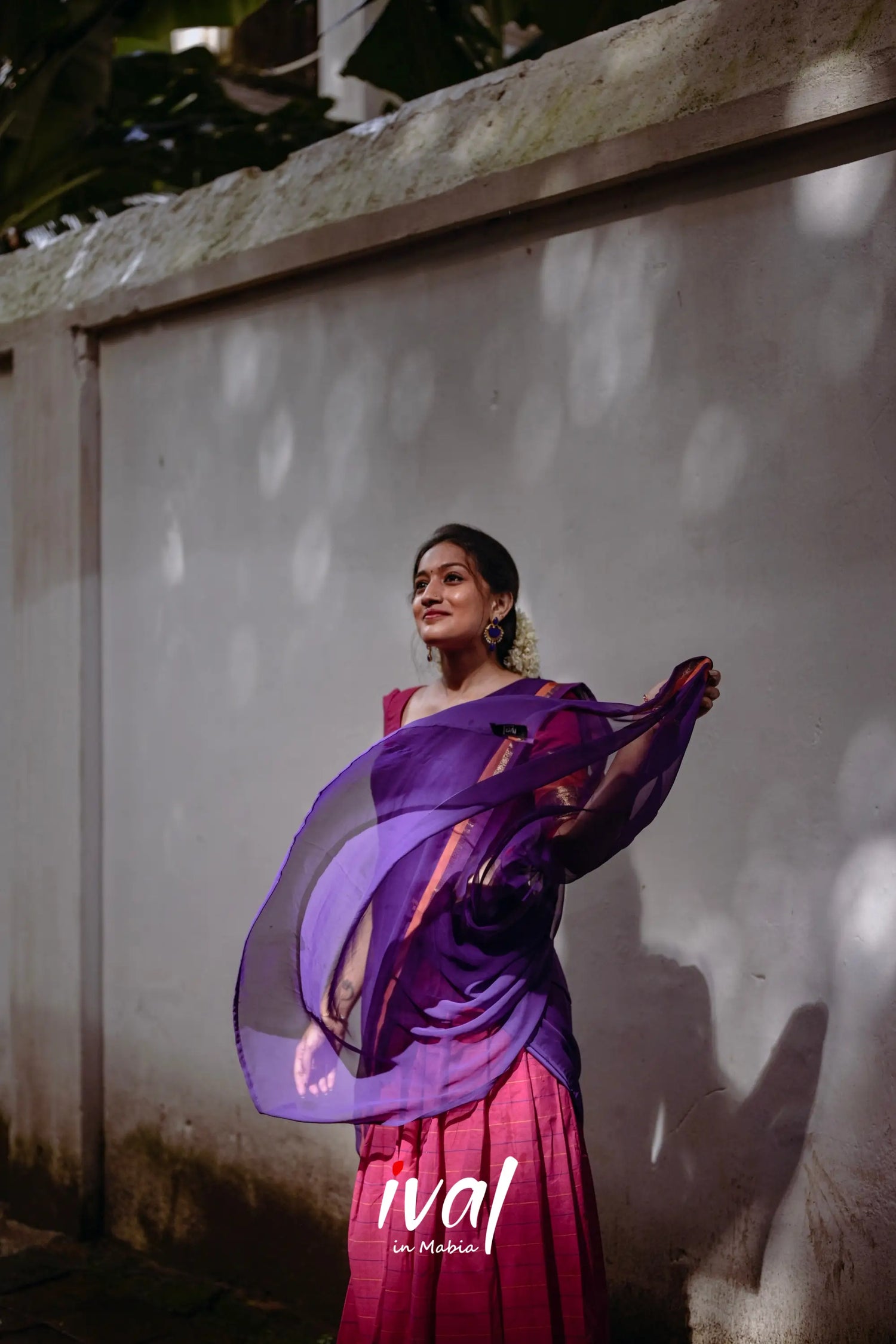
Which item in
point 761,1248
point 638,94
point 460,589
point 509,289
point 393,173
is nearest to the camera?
point 460,589

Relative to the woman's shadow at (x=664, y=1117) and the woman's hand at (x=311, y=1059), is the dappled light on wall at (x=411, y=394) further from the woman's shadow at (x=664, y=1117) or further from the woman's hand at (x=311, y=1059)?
the woman's hand at (x=311, y=1059)

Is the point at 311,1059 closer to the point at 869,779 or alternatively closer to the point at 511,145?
the point at 869,779

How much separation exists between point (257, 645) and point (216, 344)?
3.09 feet

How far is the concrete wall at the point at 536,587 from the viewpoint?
2760 millimetres

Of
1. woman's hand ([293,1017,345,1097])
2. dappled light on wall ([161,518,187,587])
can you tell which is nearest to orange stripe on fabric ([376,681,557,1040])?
woman's hand ([293,1017,345,1097])

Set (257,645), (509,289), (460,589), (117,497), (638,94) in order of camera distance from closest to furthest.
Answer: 1. (460,589)
2. (638,94)
3. (509,289)
4. (257,645)
5. (117,497)

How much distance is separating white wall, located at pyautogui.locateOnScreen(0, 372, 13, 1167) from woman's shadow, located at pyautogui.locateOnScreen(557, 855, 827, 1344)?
226cm

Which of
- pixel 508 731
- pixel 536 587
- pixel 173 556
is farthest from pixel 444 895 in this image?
pixel 173 556

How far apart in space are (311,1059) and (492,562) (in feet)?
3.33

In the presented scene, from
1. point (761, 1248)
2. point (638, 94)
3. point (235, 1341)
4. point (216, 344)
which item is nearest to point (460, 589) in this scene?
point (638, 94)

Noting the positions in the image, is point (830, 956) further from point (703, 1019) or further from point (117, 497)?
point (117, 497)

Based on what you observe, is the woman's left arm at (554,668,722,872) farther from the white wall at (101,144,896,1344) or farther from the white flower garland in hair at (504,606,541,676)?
the white wall at (101,144,896,1344)

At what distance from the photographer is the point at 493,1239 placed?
2334mm

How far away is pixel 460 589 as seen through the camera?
2604mm
